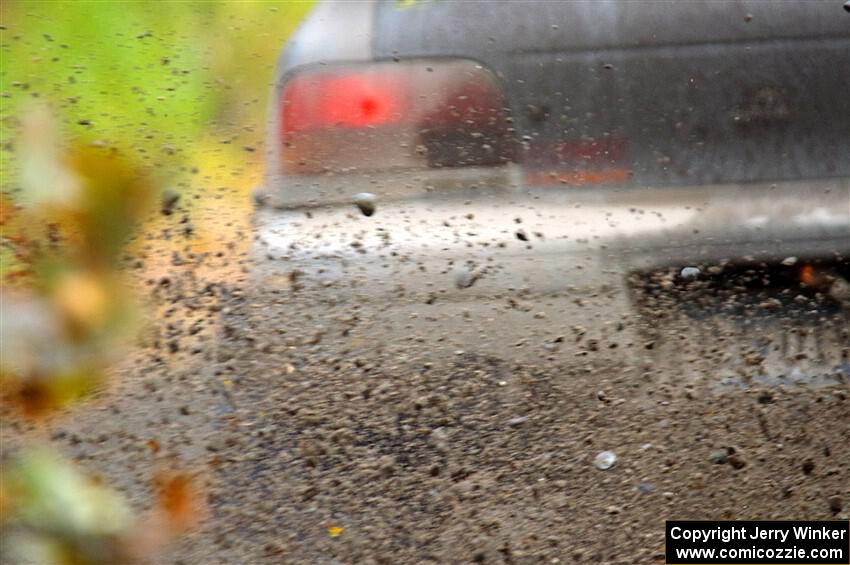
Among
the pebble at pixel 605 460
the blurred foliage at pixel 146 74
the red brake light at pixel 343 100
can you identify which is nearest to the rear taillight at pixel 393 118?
the red brake light at pixel 343 100

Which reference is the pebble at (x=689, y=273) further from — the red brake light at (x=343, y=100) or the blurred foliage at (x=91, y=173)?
the blurred foliage at (x=91, y=173)

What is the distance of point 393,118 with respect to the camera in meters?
2.50

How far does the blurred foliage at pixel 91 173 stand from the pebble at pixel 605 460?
0.89 meters

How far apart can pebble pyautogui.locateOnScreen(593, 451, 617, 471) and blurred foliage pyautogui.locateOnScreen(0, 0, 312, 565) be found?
2.92 ft

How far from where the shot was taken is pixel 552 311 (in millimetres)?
2475

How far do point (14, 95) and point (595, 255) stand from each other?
5.57 ft

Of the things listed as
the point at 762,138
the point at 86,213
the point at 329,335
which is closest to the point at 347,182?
the point at 329,335

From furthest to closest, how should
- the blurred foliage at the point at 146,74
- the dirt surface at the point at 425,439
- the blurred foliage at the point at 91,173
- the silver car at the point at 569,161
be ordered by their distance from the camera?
the blurred foliage at the point at 146,74 → the silver car at the point at 569,161 → the dirt surface at the point at 425,439 → the blurred foliage at the point at 91,173

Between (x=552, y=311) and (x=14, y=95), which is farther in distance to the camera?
(x=14, y=95)

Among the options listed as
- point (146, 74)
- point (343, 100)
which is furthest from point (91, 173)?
point (146, 74)

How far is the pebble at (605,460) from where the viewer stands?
227cm

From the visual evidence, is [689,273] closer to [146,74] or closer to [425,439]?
[425,439]

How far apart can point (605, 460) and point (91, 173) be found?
4.16ft

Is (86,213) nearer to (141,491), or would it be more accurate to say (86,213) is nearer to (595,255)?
(141,491)
